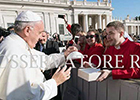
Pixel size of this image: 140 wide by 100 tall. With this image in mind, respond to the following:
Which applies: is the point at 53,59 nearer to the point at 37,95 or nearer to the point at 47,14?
the point at 37,95

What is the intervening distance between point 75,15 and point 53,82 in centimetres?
3111

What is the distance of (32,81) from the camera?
4.97ft

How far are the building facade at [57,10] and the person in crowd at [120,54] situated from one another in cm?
2517

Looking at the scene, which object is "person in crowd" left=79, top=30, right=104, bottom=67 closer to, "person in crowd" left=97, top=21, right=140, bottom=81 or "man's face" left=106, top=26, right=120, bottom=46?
"person in crowd" left=97, top=21, right=140, bottom=81

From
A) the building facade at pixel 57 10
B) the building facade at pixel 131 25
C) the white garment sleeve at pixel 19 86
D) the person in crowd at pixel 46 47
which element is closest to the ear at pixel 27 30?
the white garment sleeve at pixel 19 86

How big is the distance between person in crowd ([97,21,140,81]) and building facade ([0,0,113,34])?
25175 mm

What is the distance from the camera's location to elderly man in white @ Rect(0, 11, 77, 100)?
137 cm

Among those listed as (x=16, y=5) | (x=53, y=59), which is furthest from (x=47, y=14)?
(x=53, y=59)

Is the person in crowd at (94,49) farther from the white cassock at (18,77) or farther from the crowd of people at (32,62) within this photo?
the white cassock at (18,77)

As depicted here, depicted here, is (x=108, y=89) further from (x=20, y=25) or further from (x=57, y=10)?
(x=57, y=10)

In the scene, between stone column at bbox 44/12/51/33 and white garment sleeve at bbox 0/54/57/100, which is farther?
stone column at bbox 44/12/51/33

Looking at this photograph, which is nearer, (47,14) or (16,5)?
(16,5)

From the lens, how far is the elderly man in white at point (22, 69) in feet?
4.49

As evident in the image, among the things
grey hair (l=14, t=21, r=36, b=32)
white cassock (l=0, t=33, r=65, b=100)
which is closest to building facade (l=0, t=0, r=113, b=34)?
grey hair (l=14, t=21, r=36, b=32)
